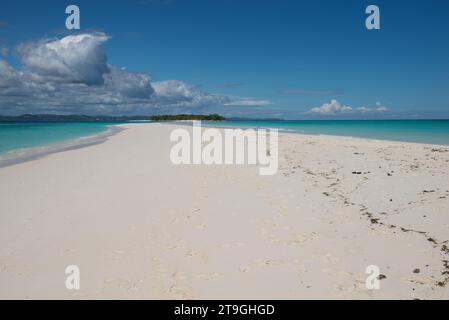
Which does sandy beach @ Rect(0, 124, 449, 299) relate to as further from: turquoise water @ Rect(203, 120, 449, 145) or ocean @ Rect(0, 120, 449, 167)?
turquoise water @ Rect(203, 120, 449, 145)

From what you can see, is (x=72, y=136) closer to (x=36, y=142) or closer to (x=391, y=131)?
(x=36, y=142)

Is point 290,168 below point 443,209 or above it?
above

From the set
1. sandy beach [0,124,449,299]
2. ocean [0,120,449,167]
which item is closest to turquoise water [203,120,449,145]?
ocean [0,120,449,167]

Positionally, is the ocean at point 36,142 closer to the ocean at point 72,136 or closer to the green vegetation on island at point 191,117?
the ocean at point 72,136

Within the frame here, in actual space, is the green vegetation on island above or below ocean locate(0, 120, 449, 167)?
above

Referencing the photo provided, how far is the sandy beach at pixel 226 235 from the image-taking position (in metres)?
5.23

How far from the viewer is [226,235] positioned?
7.25 m

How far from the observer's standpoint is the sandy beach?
523 cm

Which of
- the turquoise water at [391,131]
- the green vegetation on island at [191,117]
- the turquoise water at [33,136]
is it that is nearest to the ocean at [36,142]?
the turquoise water at [33,136]

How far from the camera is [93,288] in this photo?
5.18 meters

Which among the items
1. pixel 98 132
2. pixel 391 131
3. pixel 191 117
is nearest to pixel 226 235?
pixel 98 132

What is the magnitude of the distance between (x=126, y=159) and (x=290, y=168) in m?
9.04
